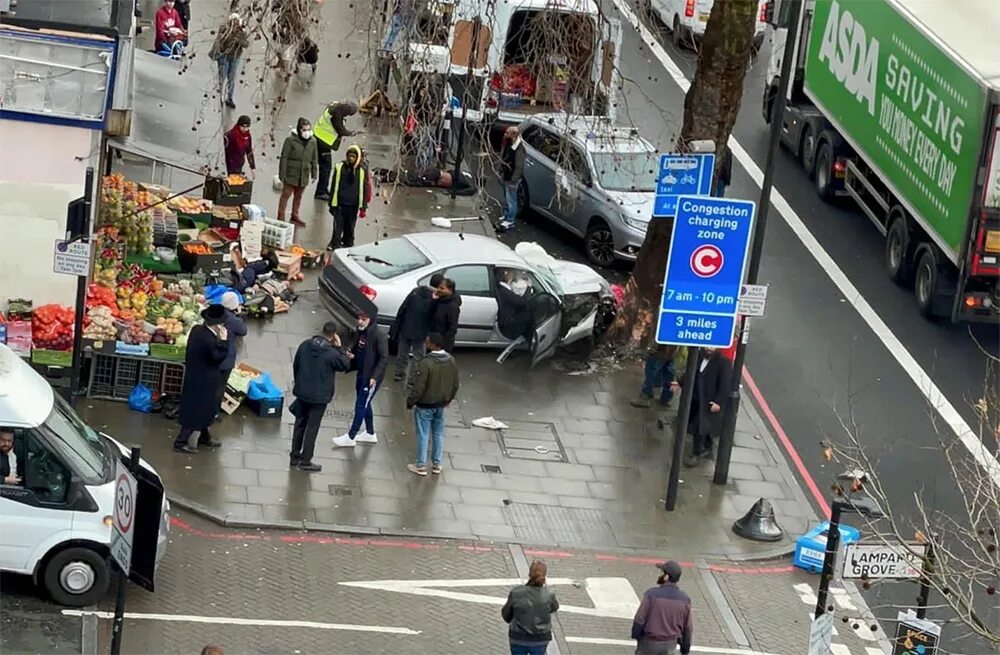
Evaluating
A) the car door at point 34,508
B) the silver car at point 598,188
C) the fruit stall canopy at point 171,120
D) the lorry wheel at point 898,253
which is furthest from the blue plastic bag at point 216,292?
the lorry wheel at point 898,253

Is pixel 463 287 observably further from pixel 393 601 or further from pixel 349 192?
pixel 393 601

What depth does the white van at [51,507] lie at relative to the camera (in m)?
14.5

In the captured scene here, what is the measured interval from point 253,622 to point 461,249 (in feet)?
24.8

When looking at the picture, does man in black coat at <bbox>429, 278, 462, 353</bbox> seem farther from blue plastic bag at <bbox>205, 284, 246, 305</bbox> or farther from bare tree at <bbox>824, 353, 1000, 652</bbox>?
bare tree at <bbox>824, 353, 1000, 652</bbox>

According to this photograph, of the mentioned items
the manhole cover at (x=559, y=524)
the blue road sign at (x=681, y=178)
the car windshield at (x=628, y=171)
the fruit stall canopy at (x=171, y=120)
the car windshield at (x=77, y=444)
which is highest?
the blue road sign at (x=681, y=178)

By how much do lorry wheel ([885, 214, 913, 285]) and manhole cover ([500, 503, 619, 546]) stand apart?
861cm

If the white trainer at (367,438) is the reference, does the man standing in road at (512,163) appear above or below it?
above

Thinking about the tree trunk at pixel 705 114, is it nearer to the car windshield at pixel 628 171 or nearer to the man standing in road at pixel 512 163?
the car windshield at pixel 628 171

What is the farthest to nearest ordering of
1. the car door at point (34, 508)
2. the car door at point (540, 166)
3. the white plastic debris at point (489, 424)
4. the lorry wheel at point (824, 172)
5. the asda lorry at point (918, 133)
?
the lorry wheel at point (824, 172)
the car door at point (540, 166)
the asda lorry at point (918, 133)
the white plastic debris at point (489, 424)
the car door at point (34, 508)

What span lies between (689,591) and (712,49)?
278 inches

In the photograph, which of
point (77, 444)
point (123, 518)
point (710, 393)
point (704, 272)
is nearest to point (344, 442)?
point (710, 393)

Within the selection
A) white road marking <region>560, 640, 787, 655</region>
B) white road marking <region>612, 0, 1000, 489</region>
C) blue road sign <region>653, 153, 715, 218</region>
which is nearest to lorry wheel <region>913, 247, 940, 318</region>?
white road marking <region>612, 0, 1000, 489</region>

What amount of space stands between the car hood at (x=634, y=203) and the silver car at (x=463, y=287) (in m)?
3.22

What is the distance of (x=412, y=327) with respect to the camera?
2056 cm
